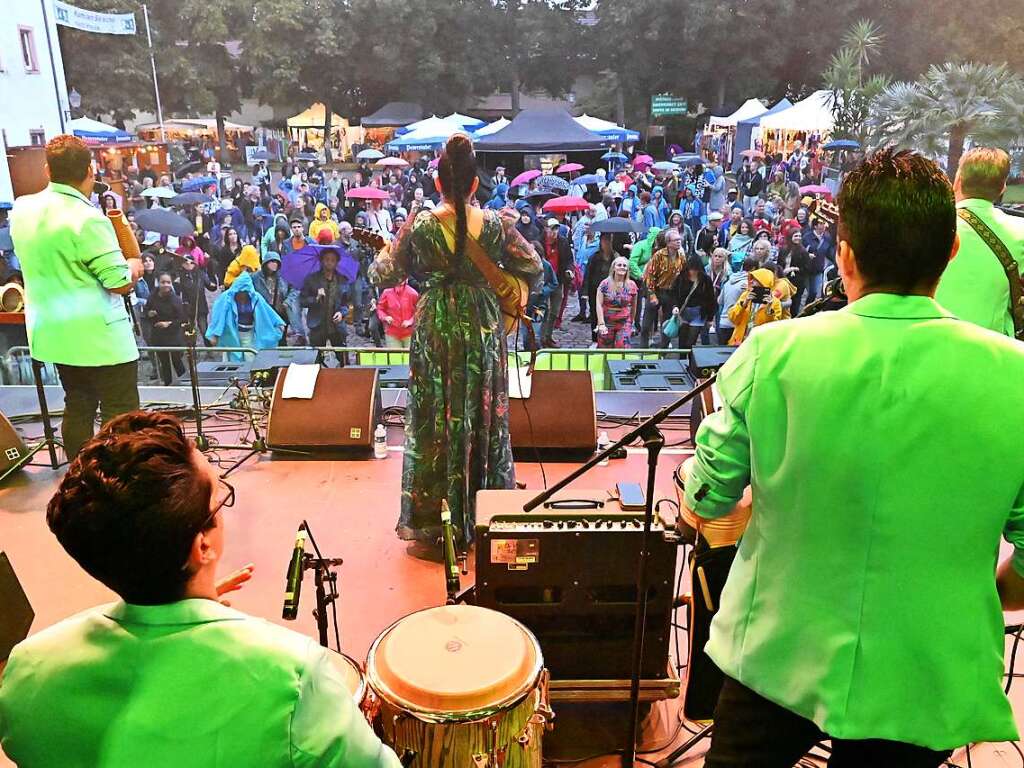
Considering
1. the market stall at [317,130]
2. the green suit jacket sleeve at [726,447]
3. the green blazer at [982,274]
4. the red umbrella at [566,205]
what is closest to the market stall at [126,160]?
the market stall at [317,130]

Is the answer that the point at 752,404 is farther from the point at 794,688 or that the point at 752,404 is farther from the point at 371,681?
the point at 371,681

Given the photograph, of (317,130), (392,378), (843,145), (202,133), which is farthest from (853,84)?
(202,133)

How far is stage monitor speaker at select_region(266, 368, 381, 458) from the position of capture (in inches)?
173

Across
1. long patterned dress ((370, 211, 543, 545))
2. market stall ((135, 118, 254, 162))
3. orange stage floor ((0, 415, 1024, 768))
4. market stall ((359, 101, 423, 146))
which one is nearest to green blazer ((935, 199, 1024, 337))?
orange stage floor ((0, 415, 1024, 768))

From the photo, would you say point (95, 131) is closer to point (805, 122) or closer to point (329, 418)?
point (329, 418)

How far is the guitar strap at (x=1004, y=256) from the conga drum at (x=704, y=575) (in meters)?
1.80

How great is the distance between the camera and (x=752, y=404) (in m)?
1.23

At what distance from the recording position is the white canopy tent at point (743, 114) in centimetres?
624

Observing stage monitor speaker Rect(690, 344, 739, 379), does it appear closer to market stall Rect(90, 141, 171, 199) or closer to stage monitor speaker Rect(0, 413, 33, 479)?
stage monitor speaker Rect(0, 413, 33, 479)

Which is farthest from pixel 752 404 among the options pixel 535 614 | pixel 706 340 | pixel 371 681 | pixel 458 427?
pixel 706 340

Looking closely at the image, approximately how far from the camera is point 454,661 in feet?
5.55

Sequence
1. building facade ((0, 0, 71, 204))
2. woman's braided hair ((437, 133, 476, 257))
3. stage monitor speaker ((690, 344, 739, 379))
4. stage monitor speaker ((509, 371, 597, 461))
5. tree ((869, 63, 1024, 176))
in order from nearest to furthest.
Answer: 1. woman's braided hair ((437, 133, 476, 257))
2. stage monitor speaker ((509, 371, 597, 461))
3. stage monitor speaker ((690, 344, 739, 379))
4. building facade ((0, 0, 71, 204))
5. tree ((869, 63, 1024, 176))

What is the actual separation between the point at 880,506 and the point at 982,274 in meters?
2.29

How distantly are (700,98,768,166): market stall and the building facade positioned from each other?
16.8 ft
